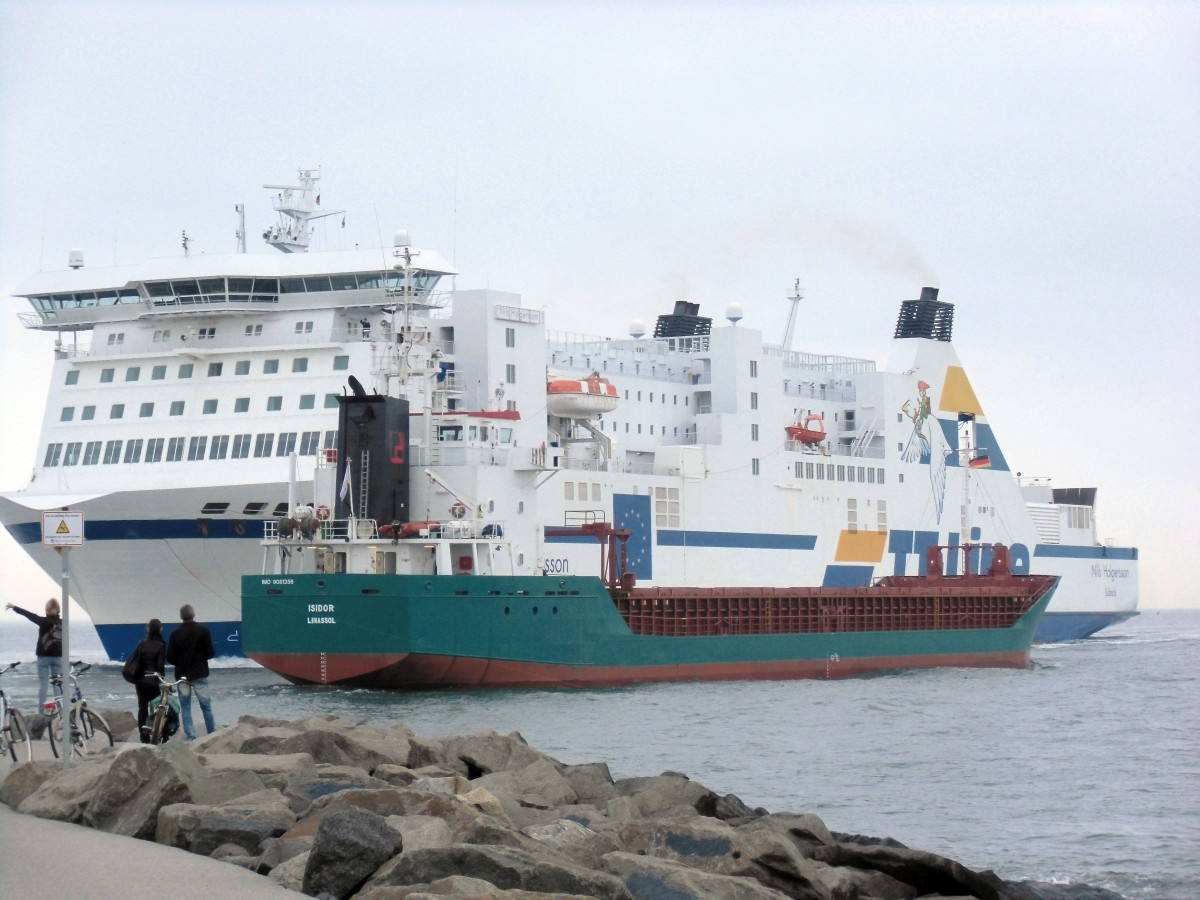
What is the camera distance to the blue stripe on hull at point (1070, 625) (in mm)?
44281

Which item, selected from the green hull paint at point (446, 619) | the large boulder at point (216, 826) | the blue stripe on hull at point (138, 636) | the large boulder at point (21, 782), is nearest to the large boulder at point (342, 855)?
the large boulder at point (216, 826)

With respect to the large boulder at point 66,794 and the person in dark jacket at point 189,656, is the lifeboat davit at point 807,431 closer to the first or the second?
the person in dark jacket at point 189,656

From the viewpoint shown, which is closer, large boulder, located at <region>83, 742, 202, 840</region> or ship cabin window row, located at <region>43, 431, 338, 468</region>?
large boulder, located at <region>83, 742, 202, 840</region>

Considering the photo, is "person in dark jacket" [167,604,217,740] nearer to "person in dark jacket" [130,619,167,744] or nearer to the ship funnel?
"person in dark jacket" [130,619,167,744]

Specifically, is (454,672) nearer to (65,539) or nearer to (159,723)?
(159,723)

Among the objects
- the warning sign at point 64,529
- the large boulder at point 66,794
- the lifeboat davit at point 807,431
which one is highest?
the lifeboat davit at point 807,431

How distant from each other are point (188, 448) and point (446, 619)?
7.21m

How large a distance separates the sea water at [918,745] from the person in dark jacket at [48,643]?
5.29 m

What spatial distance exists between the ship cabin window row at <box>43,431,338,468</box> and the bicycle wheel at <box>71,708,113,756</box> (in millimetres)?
14291

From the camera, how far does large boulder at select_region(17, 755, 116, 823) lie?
905 cm

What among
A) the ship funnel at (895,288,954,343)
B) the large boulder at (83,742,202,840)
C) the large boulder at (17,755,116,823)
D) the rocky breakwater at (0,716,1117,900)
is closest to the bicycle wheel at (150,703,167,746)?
the rocky breakwater at (0,716,1117,900)

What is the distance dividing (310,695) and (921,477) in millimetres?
21371

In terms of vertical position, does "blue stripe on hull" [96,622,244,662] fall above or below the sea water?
above

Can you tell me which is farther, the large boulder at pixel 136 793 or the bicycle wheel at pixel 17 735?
the bicycle wheel at pixel 17 735
